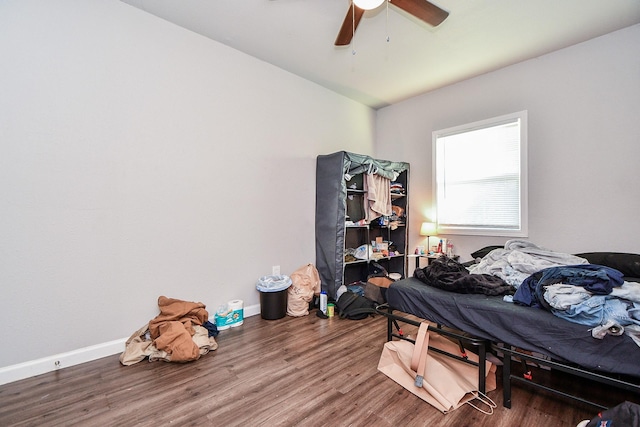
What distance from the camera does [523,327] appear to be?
160 cm

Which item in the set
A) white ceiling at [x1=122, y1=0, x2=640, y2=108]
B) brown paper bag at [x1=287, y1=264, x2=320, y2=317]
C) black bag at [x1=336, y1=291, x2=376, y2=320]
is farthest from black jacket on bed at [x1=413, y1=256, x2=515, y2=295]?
white ceiling at [x1=122, y1=0, x2=640, y2=108]

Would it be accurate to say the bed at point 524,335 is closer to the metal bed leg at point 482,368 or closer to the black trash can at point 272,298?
the metal bed leg at point 482,368

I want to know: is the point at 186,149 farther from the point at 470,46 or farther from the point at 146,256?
the point at 470,46

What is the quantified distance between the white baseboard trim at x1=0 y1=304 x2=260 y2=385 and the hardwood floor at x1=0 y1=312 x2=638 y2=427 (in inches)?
2.1

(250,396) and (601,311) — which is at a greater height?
(601,311)

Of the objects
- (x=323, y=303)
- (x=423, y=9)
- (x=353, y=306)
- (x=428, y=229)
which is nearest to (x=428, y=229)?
(x=428, y=229)

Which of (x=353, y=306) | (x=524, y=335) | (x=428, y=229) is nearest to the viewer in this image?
(x=524, y=335)

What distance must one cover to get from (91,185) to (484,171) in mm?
4256

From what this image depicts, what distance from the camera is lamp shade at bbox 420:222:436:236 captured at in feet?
12.5

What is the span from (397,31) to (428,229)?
8.09ft

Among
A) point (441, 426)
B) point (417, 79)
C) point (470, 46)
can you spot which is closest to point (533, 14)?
point (470, 46)

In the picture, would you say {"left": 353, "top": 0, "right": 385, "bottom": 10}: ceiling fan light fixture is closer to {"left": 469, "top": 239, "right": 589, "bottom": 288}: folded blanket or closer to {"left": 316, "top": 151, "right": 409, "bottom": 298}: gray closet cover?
{"left": 316, "top": 151, "right": 409, "bottom": 298}: gray closet cover

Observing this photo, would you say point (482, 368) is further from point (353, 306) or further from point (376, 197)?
point (376, 197)

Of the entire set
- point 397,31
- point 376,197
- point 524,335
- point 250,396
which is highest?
point 397,31
